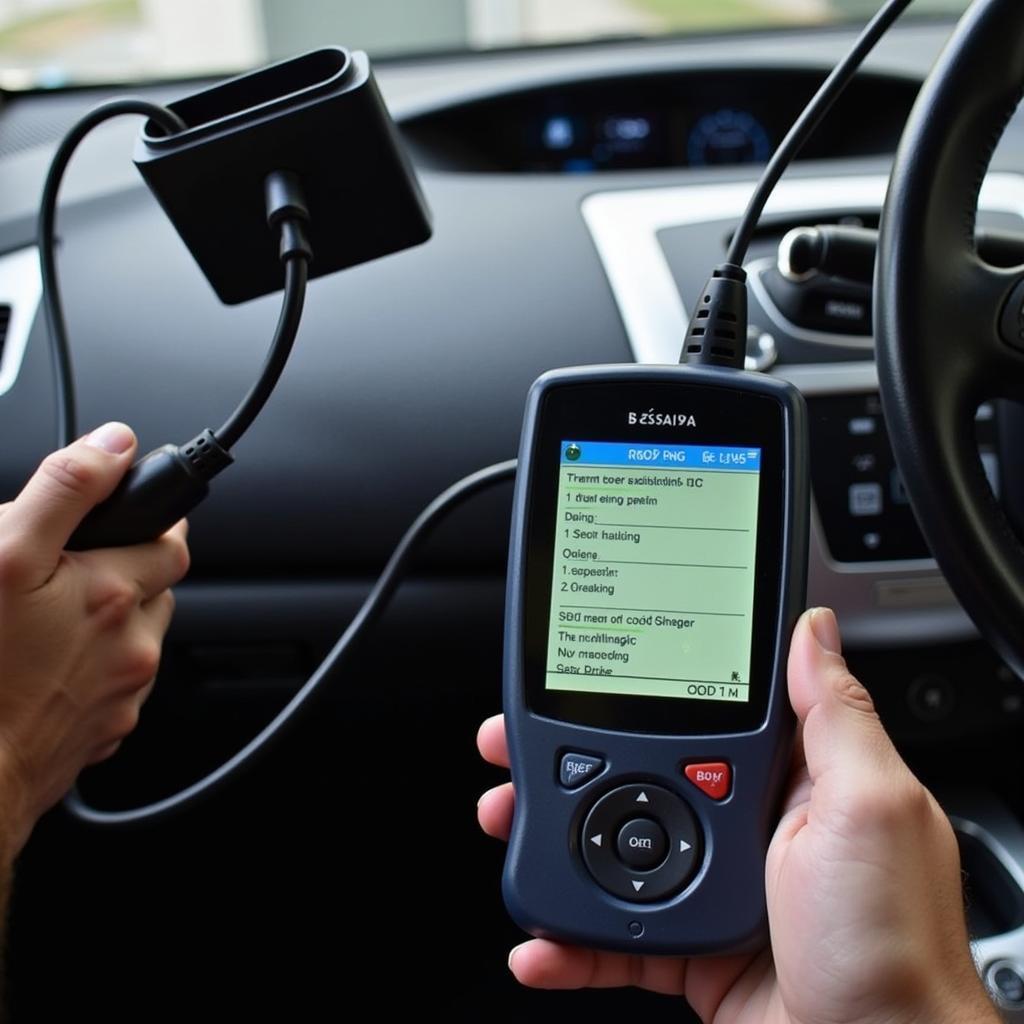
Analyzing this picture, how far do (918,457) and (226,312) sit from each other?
515 millimetres

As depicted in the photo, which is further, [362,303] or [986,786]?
[986,786]

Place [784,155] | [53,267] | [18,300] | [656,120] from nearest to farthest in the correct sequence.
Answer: [784,155]
[53,267]
[18,300]
[656,120]

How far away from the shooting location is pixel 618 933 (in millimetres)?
644

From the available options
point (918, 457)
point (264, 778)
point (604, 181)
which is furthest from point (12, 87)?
point (918, 457)

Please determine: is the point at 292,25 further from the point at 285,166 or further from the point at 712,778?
the point at 712,778

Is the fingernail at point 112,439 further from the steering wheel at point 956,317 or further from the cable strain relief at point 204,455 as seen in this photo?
the steering wheel at point 956,317

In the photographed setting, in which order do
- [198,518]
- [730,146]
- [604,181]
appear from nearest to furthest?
1. [198,518]
2. [604,181]
3. [730,146]

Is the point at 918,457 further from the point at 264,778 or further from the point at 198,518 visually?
the point at 264,778

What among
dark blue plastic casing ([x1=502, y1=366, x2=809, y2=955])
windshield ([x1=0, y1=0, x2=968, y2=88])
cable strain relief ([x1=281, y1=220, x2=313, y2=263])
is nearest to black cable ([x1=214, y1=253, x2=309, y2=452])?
cable strain relief ([x1=281, y1=220, x2=313, y2=263])

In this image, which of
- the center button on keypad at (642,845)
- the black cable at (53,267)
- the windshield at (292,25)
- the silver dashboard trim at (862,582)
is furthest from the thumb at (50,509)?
the windshield at (292,25)

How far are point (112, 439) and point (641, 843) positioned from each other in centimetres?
36

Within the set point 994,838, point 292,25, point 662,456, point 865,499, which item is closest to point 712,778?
point 662,456

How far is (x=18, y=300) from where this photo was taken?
93cm

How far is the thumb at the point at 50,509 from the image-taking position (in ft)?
2.22
